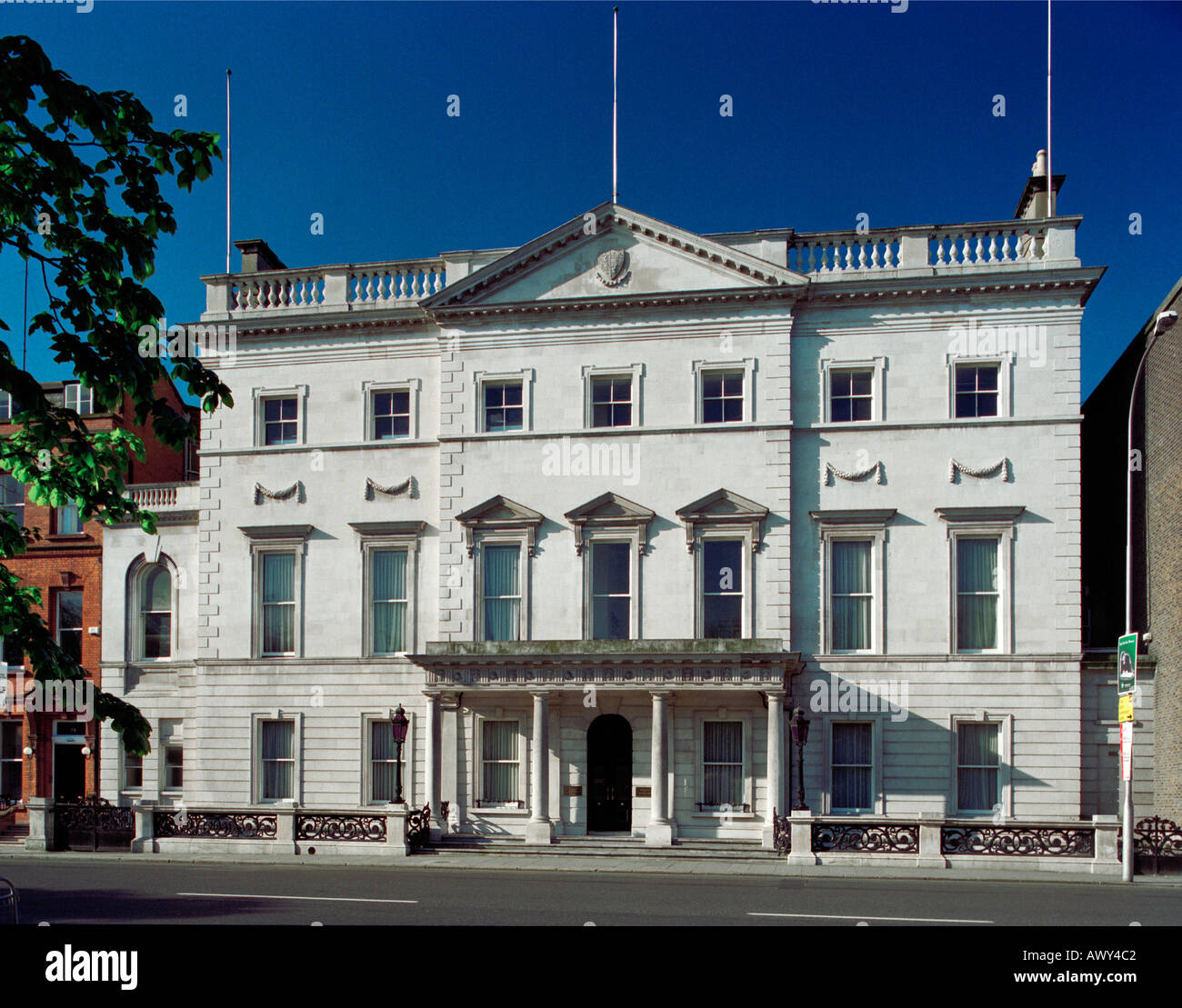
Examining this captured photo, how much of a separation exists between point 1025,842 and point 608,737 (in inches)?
398

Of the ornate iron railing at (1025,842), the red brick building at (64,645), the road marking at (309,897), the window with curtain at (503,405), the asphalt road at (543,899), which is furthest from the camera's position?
the red brick building at (64,645)

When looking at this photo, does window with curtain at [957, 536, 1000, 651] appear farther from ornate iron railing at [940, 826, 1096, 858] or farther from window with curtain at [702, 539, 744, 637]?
window with curtain at [702, 539, 744, 637]

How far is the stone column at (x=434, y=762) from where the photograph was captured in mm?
27953

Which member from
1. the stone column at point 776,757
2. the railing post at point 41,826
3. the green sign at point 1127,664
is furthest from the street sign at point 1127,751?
the railing post at point 41,826

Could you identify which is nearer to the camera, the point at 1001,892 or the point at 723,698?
the point at 1001,892

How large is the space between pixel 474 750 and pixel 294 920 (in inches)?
504

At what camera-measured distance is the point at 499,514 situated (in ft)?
96.3

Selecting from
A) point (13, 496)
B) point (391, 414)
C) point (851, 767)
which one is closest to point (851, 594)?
point (851, 767)

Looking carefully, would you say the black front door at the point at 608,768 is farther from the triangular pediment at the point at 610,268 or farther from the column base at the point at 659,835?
the triangular pediment at the point at 610,268

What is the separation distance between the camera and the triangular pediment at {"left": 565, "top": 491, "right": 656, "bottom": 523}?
28.4 meters

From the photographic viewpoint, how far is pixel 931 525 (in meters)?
27.6

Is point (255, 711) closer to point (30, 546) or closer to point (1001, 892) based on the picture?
point (30, 546)

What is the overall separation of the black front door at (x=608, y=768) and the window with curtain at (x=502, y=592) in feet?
10.8
